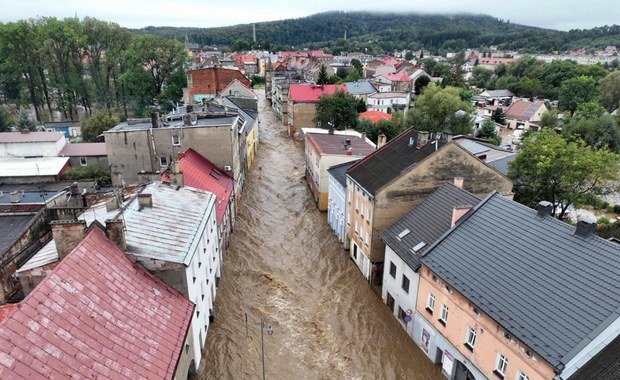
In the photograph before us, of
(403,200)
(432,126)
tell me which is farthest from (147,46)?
(403,200)

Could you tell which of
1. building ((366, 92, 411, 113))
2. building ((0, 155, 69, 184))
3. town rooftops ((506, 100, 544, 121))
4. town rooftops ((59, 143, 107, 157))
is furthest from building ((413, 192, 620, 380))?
town rooftops ((506, 100, 544, 121))

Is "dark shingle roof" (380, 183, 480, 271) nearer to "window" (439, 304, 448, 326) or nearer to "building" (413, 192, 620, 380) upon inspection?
"building" (413, 192, 620, 380)

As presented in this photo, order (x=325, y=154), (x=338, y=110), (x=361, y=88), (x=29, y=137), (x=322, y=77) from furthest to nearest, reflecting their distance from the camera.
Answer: (x=322, y=77) < (x=361, y=88) < (x=338, y=110) < (x=29, y=137) < (x=325, y=154)

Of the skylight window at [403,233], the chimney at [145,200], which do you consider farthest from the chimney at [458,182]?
the chimney at [145,200]

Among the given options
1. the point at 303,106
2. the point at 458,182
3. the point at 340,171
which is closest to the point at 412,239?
the point at 458,182

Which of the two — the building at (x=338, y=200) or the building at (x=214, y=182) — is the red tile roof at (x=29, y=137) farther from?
the building at (x=338, y=200)

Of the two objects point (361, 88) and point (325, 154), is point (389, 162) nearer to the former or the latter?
point (325, 154)
